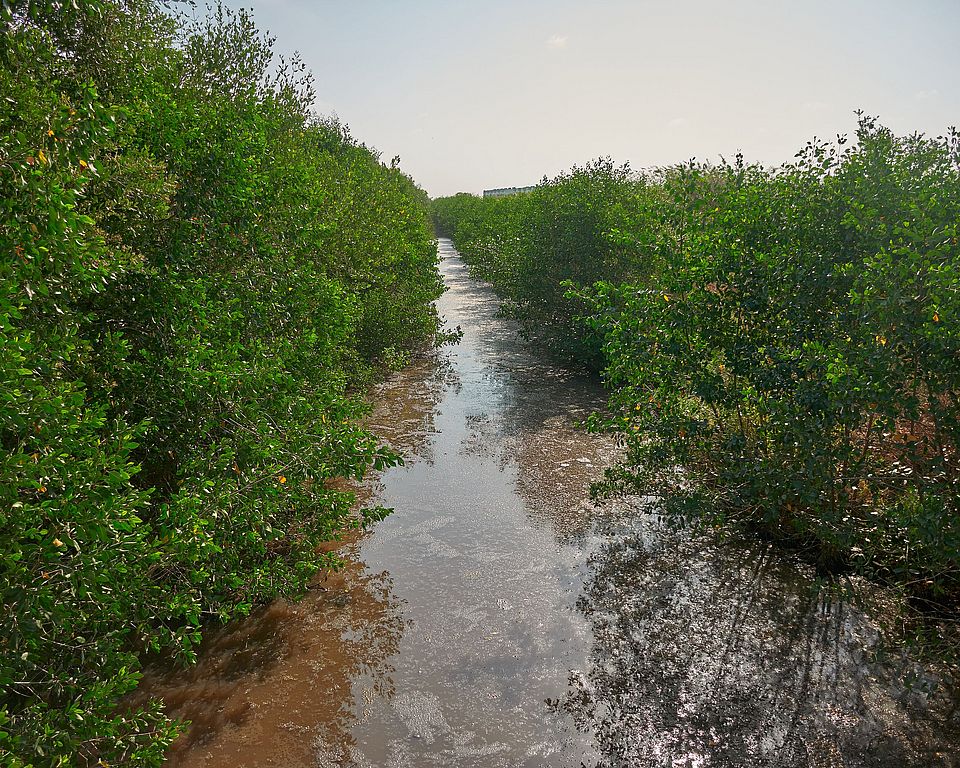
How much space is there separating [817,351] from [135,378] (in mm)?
6997

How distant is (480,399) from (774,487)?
11117mm

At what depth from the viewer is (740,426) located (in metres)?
9.10

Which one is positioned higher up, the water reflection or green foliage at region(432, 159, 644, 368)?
green foliage at region(432, 159, 644, 368)

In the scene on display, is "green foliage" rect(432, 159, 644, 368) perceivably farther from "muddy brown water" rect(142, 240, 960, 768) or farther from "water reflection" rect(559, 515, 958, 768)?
"water reflection" rect(559, 515, 958, 768)

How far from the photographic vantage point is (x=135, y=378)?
21.0 ft

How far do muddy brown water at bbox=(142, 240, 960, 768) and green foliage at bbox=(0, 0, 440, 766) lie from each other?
93cm

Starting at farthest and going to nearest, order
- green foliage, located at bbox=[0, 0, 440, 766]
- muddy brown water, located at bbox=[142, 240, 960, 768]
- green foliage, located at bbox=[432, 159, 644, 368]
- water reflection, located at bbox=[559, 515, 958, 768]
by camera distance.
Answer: green foliage, located at bbox=[432, 159, 644, 368] → muddy brown water, located at bbox=[142, 240, 960, 768] → water reflection, located at bbox=[559, 515, 958, 768] → green foliage, located at bbox=[0, 0, 440, 766]

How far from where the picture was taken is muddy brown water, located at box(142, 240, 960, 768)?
614 cm

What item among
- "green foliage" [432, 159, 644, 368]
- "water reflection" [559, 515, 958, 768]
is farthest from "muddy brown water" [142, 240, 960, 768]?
"green foliage" [432, 159, 644, 368]

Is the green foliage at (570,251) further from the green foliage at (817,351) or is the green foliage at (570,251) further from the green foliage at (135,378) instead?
the green foliage at (135,378)

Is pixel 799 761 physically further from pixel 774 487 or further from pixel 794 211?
pixel 794 211

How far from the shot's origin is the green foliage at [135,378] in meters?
4.34

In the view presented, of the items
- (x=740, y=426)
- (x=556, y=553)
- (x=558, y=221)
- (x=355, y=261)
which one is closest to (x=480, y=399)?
(x=355, y=261)

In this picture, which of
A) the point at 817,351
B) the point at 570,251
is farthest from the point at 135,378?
the point at 570,251
